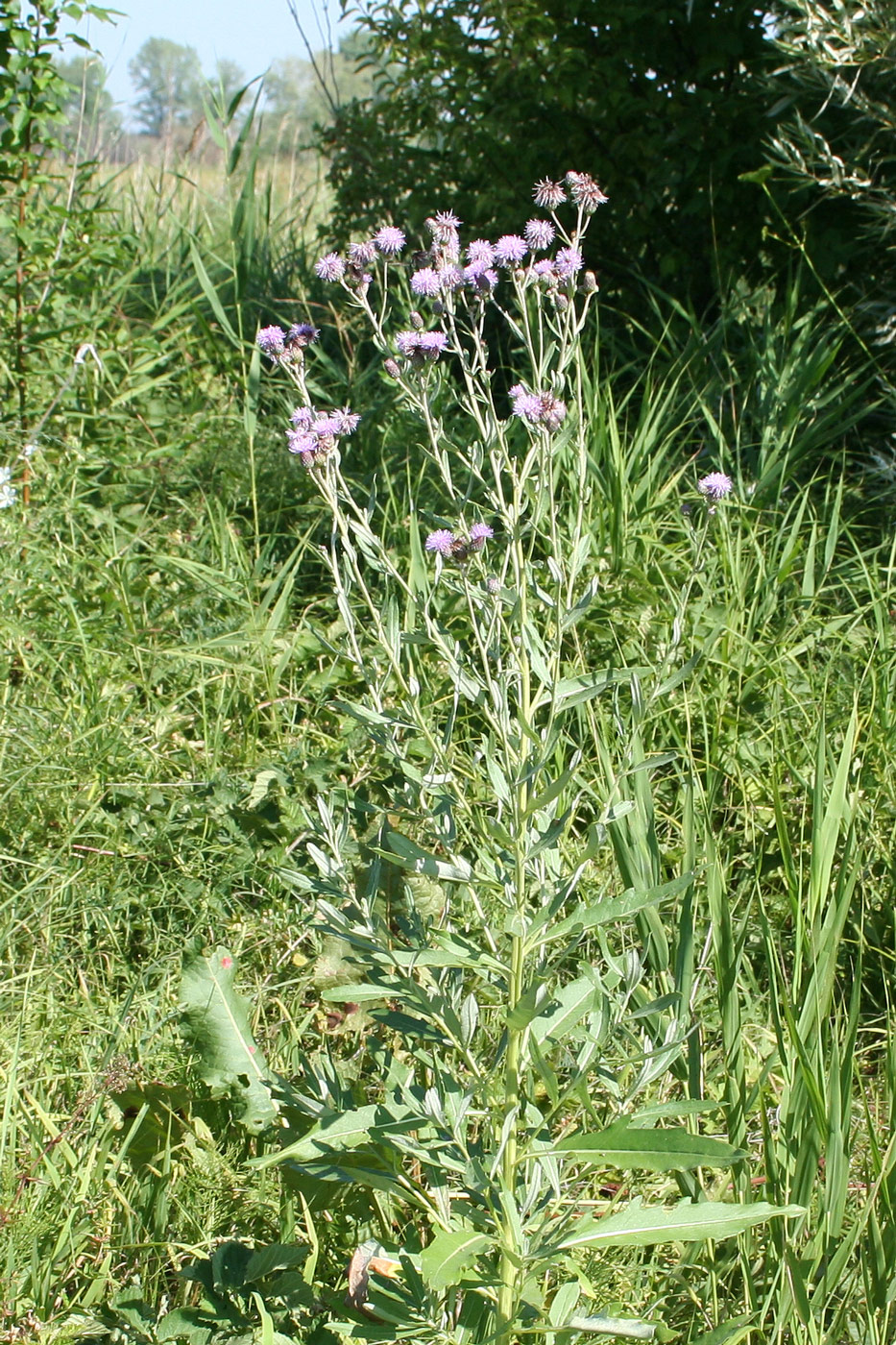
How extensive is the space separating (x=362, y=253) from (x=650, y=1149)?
127cm

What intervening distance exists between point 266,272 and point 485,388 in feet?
12.3

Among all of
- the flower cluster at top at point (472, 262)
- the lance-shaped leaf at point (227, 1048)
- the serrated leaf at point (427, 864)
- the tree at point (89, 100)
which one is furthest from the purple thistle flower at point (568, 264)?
the tree at point (89, 100)

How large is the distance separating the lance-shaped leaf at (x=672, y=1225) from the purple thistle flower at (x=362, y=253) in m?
1.34

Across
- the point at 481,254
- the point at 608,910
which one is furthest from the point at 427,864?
the point at 481,254

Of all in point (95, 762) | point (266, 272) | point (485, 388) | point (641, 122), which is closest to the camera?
point (485, 388)

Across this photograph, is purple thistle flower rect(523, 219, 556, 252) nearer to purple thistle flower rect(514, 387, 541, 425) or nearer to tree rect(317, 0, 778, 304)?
purple thistle flower rect(514, 387, 541, 425)

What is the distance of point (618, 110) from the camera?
4.16m

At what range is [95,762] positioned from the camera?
2861 mm

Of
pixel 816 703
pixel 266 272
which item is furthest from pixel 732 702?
pixel 266 272

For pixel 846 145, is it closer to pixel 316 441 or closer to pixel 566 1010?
pixel 316 441

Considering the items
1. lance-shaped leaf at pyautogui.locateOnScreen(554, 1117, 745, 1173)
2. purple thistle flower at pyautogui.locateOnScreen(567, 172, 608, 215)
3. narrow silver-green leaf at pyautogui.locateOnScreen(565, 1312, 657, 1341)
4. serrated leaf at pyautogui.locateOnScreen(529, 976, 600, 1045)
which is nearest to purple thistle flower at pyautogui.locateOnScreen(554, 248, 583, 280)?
purple thistle flower at pyautogui.locateOnScreen(567, 172, 608, 215)

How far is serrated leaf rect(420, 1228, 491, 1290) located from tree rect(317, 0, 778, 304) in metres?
3.56

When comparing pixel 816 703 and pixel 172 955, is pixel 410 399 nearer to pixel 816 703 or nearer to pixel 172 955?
pixel 172 955

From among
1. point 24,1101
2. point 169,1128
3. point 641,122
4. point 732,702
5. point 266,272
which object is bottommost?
point 24,1101
